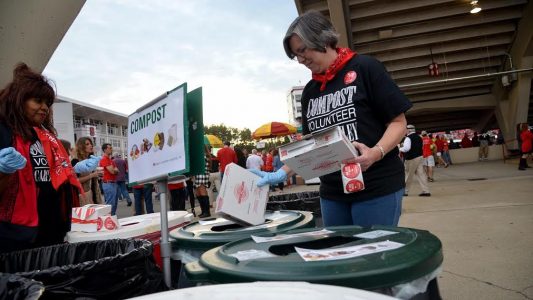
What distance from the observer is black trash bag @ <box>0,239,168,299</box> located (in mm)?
1265

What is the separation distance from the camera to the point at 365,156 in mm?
1414

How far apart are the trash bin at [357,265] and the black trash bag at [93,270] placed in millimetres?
340

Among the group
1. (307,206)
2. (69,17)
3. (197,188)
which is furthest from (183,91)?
(197,188)

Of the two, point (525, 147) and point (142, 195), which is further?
point (525, 147)

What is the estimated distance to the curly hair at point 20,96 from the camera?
6.15 feet

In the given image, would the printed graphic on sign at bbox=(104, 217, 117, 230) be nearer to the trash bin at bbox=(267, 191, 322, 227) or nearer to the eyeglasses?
the trash bin at bbox=(267, 191, 322, 227)

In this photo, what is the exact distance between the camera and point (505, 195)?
633cm

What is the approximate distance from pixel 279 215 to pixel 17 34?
243 cm

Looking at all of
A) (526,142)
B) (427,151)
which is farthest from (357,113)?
(526,142)

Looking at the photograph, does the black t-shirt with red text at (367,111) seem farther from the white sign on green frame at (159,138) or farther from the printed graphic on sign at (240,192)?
the white sign on green frame at (159,138)

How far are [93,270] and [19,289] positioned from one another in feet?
0.97

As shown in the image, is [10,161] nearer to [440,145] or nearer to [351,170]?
[351,170]

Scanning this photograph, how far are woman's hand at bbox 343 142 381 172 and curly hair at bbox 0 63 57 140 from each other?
1.61 meters

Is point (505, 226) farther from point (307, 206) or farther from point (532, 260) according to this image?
point (307, 206)
